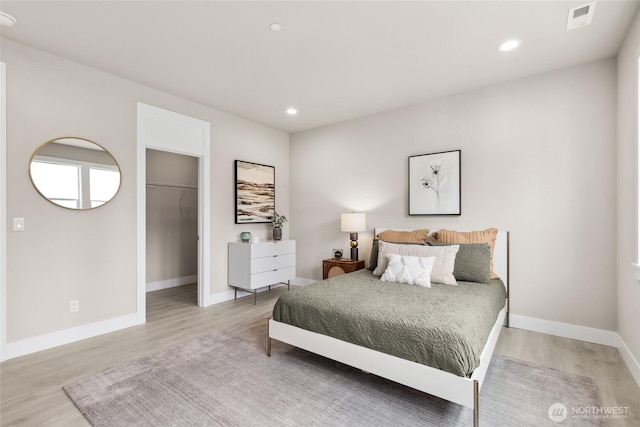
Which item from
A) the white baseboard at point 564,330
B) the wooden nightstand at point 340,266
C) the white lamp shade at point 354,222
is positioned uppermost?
the white lamp shade at point 354,222

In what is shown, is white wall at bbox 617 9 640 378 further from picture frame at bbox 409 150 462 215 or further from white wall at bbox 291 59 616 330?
picture frame at bbox 409 150 462 215

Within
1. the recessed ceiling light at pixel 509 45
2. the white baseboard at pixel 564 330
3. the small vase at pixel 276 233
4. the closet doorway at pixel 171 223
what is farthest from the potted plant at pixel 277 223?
the recessed ceiling light at pixel 509 45

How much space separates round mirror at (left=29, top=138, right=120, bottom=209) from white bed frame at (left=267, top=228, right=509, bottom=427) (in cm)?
225

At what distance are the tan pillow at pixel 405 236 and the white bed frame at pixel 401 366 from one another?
1147 mm

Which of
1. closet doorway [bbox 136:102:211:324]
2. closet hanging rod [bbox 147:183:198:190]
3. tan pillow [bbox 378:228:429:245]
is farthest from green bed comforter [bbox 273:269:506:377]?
closet hanging rod [bbox 147:183:198:190]

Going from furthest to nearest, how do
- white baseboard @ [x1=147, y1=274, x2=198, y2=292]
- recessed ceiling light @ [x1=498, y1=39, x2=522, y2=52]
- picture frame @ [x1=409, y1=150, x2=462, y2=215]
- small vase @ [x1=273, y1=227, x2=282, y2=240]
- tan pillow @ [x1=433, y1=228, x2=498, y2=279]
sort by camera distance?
white baseboard @ [x1=147, y1=274, x2=198, y2=292] < small vase @ [x1=273, y1=227, x2=282, y2=240] < picture frame @ [x1=409, y1=150, x2=462, y2=215] < tan pillow @ [x1=433, y1=228, x2=498, y2=279] < recessed ceiling light @ [x1=498, y1=39, x2=522, y2=52]

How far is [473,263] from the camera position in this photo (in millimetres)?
2914

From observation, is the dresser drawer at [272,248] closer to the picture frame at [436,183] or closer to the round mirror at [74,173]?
the round mirror at [74,173]

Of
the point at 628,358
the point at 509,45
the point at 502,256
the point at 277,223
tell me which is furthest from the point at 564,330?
the point at 277,223

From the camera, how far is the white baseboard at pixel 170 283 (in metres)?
5.00

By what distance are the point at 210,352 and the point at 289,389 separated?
95cm

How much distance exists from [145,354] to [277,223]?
2608mm

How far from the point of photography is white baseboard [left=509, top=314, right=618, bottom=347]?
281 centimetres

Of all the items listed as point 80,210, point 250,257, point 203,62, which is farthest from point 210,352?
point 203,62
